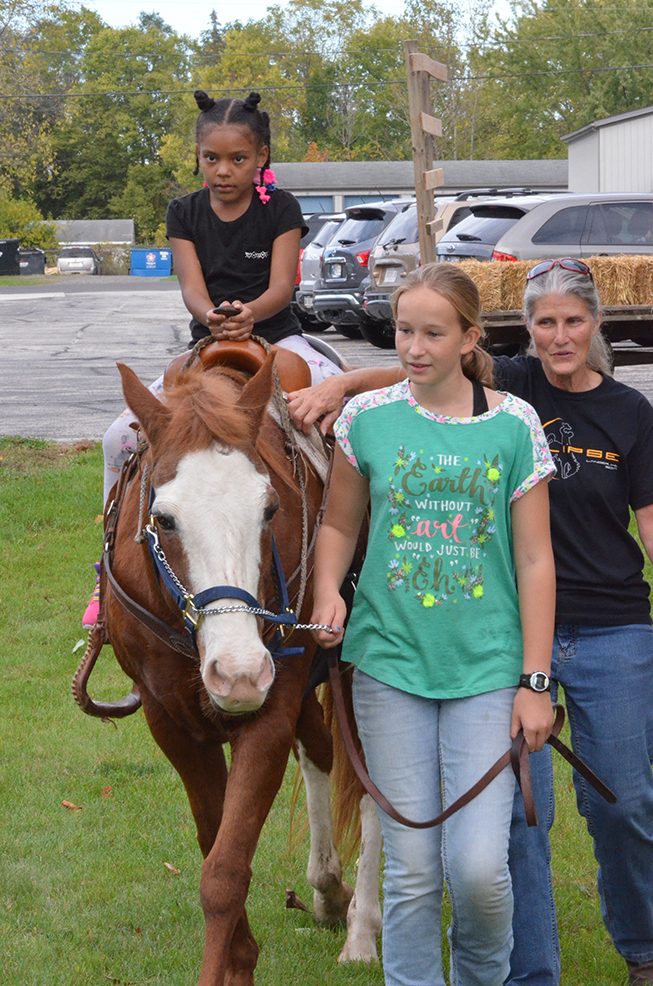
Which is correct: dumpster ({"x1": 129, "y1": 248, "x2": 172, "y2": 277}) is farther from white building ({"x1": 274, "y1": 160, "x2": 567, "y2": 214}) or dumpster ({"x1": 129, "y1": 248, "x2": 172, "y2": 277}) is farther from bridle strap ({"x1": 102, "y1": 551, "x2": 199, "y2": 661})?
bridle strap ({"x1": 102, "y1": 551, "x2": 199, "y2": 661})

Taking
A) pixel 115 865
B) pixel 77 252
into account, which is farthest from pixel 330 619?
pixel 77 252

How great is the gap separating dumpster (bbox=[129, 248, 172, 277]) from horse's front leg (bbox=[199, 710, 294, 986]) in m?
55.3

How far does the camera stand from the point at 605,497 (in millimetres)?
3248

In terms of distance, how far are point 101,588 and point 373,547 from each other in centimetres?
129

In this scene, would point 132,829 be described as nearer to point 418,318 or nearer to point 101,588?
point 101,588

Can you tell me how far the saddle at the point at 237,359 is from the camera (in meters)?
3.60

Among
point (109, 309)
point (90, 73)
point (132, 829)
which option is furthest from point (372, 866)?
point (90, 73)

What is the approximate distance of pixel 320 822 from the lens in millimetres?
4191

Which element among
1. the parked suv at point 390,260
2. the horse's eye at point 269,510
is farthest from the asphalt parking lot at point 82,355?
the horse's eye at point 269,510

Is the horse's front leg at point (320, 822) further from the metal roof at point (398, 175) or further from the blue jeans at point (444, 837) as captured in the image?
the metal roof at point (398, 175)

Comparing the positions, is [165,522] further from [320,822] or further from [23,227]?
[23,227]

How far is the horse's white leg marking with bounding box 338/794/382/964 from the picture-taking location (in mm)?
3918

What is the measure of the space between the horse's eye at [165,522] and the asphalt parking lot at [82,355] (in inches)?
329

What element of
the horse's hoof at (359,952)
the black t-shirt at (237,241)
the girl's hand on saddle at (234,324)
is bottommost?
the horse's hoof at (359,952)
